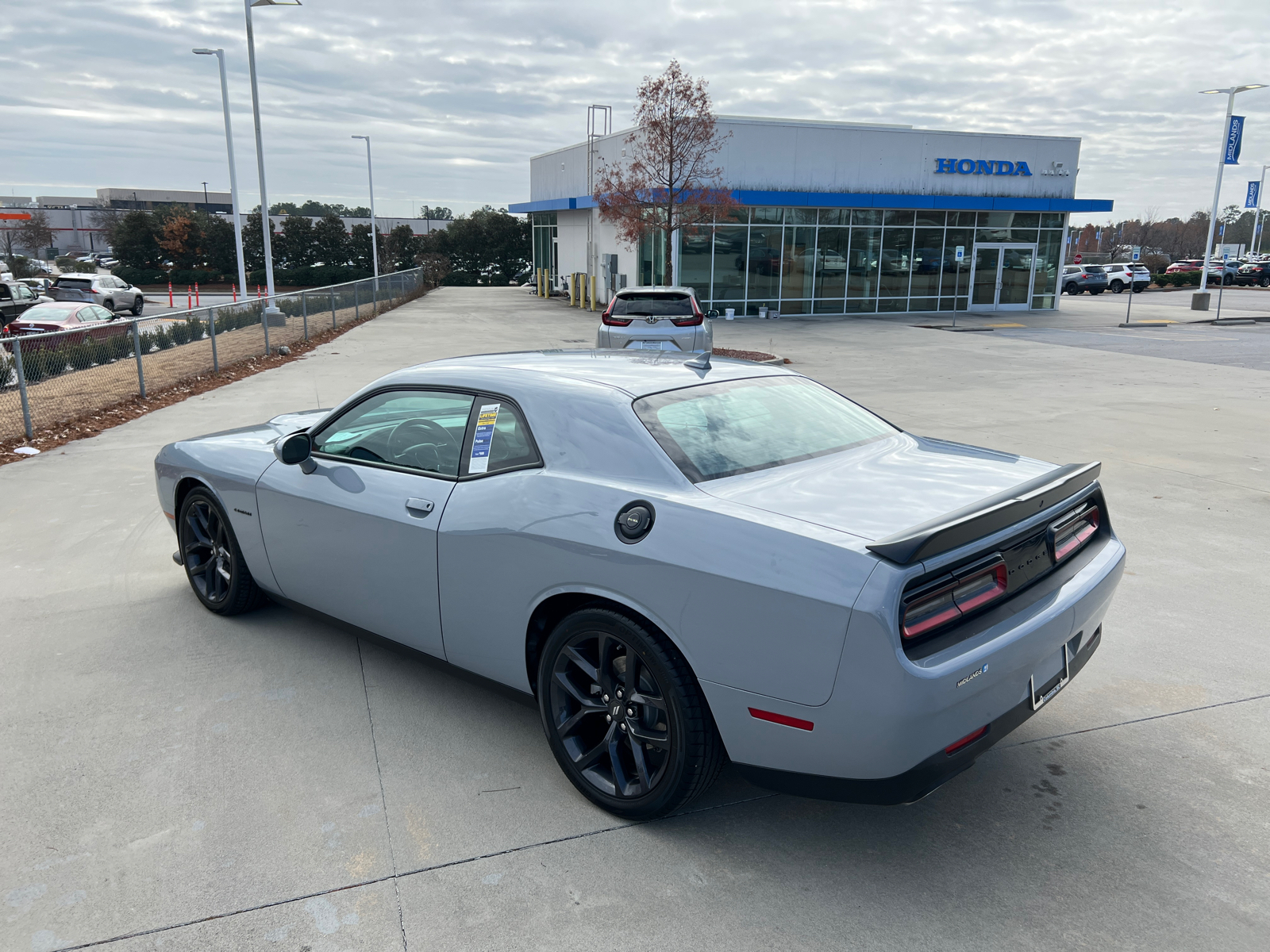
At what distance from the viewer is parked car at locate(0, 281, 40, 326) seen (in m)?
26.6

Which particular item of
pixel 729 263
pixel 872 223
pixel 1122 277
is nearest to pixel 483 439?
pixel 729 263

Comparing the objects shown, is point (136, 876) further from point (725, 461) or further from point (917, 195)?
point (917, 195)

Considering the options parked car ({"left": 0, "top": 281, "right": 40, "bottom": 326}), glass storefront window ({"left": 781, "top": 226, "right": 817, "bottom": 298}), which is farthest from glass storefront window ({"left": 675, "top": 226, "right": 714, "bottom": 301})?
parked car ({"left": 0, "top": 281, "right": 40, "bottom": 326})

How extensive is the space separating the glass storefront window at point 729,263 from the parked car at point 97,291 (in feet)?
70.6

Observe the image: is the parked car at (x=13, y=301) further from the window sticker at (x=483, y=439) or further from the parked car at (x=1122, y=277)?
the parked car at (x=1122, y=277)

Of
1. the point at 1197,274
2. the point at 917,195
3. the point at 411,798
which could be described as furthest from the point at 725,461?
the point at 1197,274

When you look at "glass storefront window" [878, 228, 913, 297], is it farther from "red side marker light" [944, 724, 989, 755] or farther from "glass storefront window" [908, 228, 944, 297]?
A: "red side marker light" [944, 724, 989, 755]

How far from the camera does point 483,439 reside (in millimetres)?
3582

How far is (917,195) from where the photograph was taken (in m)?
30.3

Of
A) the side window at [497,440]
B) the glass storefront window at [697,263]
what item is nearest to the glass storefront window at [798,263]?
the glass storefront window at [697,263]

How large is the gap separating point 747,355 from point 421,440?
1581 cm

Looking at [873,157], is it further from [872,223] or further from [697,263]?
[697,263]

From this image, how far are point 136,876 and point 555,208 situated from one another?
126 ft

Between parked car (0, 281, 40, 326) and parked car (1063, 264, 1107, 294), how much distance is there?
152 ft
